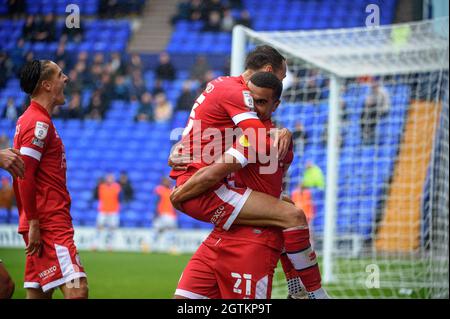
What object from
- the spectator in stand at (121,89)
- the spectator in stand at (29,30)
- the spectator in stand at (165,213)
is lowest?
the spectator in stand at (165,213)

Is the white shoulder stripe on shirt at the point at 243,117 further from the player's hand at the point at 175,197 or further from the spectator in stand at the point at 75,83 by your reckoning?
the spectator in stand at the point at 75,83

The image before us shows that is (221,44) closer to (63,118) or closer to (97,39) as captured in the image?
(97,39)

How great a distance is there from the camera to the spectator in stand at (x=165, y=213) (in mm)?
18031

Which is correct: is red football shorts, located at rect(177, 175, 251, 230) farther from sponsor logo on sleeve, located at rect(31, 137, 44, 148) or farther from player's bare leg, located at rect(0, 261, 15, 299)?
player's bare leg, located at rect(0, 261, 15, 299)

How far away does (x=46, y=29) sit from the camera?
59.2ft

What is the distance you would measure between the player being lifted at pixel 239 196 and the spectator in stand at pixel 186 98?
1556 cm

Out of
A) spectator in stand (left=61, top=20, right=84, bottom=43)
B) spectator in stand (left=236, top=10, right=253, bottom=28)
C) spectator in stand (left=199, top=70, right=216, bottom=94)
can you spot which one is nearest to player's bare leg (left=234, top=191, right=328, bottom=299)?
spectator in stand (left=199, top=70, right=216, bottom=94)

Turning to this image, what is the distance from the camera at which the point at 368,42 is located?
948 centimetres

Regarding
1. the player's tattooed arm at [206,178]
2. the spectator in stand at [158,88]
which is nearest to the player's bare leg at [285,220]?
the player's tattooed arm at [206,178]

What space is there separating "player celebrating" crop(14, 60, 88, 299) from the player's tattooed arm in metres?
1.05

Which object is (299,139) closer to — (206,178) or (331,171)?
(331,171)

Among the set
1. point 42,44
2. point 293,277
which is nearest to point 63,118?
point 42,44
